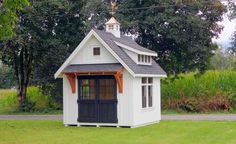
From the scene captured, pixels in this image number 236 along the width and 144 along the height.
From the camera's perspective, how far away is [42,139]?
16.2 metres

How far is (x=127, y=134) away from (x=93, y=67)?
4.19 m

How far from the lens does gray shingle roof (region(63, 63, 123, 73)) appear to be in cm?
2014

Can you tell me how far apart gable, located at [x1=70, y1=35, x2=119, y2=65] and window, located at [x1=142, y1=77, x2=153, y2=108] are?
204 centimetres

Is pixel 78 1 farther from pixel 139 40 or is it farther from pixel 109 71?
pixel 109 71

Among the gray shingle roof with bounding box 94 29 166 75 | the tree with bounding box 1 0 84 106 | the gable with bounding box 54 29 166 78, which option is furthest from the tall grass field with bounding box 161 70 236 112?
the gable with bounding box 54 29 166 78

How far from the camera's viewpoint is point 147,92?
21859mm

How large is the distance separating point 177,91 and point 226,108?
3.69 meters

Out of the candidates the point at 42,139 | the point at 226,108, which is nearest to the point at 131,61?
the point at 42,139

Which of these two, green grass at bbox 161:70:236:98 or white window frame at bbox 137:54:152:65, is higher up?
white window frame at bbox 137:54:152:65

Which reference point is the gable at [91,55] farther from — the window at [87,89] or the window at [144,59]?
the window at [144,59]

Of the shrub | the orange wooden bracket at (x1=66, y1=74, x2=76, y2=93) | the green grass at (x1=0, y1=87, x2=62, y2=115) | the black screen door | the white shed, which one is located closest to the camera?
the white shed

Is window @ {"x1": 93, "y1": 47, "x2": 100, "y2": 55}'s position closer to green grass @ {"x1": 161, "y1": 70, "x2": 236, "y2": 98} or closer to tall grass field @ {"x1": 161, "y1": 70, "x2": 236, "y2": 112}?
tall grass field @ {"x1": 161, "y1": 70, "x2": 236, "y2": 112}

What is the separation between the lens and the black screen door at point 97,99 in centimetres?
2061

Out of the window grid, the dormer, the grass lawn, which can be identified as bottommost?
the grass lawn
